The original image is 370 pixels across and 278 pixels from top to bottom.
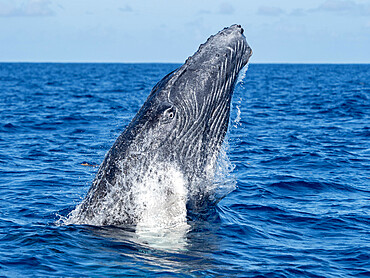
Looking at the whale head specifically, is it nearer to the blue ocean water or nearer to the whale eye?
the whale eye

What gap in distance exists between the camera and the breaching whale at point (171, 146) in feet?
25.1

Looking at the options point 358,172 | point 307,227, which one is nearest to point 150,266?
point 307,227

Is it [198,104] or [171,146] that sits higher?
[198,104]

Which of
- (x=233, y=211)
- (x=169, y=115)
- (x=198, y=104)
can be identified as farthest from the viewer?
(x=233, y=211)

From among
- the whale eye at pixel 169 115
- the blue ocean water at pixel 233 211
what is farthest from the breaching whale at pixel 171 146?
the blue ocean water at pixel 233 211

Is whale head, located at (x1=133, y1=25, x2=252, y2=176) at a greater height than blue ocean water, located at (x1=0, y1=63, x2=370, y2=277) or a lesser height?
greater

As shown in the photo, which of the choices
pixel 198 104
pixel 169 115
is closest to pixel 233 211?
pixel 198 104

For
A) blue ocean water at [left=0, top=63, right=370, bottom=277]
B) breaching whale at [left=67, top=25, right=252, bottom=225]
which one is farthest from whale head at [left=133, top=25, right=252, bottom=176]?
blue ocean water at [left=0, top=63, right=370, bottom=277]

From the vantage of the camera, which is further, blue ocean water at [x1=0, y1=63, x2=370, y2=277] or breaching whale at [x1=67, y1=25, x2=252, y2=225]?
breaching whale at [x1=67, y1=25, x2=252, y2=225]

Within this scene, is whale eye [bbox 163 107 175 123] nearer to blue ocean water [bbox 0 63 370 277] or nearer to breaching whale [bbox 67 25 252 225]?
breaching whale [bbox 67 25 252 225]

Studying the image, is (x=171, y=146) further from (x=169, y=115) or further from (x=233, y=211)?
(x=233, y=211)

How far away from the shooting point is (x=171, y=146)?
764cm

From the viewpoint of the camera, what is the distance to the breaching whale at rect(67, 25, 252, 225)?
A: 7641mm

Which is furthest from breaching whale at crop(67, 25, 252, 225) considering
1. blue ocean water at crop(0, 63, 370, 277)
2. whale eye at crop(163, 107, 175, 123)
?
blue ocean water at crop(0, 63, 370, 277)
